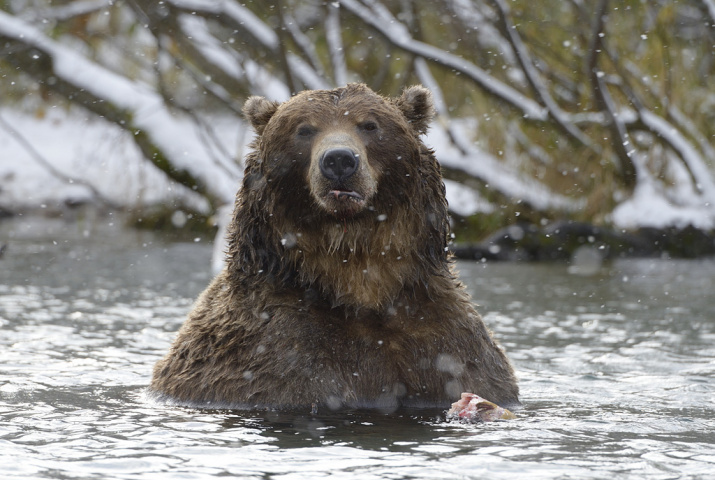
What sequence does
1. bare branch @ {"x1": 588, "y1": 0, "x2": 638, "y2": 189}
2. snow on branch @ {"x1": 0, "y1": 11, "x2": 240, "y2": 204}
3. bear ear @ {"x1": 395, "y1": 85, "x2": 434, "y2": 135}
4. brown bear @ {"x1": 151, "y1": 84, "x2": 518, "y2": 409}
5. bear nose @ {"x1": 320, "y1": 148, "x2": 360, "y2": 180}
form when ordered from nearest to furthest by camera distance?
1. bear nose @ {"x1": 320, "y1": 148, "x2": 360, "y2": 180}
2. brown bear @ {"x1": 151, "y1": 84, "x2": 518, "y2": 409}
3. bear ear @ {"x1": 395, "y1": 85, "x2": 434, "y2": 135}
4. bare branch @ {"x1": 588, "y1": 0, "x2": 638, "y2": 189}
5. snow on branch @ {"x1": 0, "y1": 11, "x2": 240, "y2": 204}

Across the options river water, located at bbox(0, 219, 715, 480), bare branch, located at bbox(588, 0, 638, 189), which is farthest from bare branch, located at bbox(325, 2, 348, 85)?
river water, located at bbox(0, 219, 715, 480)

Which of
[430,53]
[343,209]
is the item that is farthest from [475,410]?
[430,53]

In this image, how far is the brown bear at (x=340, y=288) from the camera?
4.80 m

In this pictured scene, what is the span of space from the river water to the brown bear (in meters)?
0.16

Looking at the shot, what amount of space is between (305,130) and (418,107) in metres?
0.69

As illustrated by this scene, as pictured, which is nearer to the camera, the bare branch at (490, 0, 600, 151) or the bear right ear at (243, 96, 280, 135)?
the bear right ear at (243, 96, 280, 135)

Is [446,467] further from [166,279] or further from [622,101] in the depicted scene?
[622,101]

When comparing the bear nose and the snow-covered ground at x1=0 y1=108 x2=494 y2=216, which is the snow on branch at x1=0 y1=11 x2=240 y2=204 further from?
the bear nose

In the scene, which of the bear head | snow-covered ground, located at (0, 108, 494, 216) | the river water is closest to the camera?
the river water

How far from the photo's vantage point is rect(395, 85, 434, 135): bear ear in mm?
5391

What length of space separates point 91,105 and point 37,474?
33.0 feet

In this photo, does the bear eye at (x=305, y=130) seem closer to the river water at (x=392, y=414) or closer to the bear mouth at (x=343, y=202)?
the bear mouth at (x=343, y=202)

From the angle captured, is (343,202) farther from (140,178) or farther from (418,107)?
(140,178)

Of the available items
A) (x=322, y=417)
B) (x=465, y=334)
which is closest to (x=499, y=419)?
(x=465, y=334)
